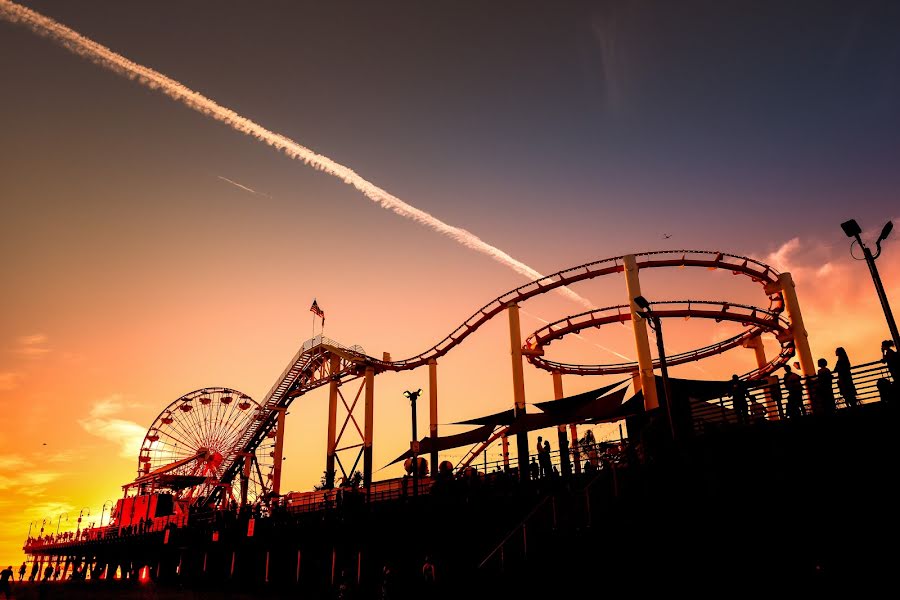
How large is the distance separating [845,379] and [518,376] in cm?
1448

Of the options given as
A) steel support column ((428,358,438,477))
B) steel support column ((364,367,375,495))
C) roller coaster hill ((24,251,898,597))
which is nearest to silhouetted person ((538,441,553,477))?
roller coaster hill ((24,251,898,597))

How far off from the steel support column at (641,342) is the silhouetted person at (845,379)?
289 inches

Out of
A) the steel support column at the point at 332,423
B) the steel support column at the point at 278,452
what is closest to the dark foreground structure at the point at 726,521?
the steel support column at the point at 332,423

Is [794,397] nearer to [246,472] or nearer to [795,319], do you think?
[795,319]

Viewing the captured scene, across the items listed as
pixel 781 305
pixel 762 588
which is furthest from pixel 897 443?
pixel 781 305

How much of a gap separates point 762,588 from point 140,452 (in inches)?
2003

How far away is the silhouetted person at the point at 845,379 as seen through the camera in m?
13.6

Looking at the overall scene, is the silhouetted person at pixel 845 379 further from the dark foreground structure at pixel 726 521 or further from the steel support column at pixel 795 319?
the steel support column at pixel 795 319

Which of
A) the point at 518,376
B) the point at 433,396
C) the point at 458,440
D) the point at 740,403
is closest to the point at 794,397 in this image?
the point at 740,403

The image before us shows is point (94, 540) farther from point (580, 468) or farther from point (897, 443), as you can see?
point (897, 443)

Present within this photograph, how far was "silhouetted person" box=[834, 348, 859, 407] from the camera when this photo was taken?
44.5ft

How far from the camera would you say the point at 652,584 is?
486 inches

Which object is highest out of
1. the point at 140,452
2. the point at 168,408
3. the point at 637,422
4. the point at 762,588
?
the point at 168,408

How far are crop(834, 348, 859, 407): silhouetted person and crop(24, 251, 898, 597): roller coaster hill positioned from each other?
0.04 metres
